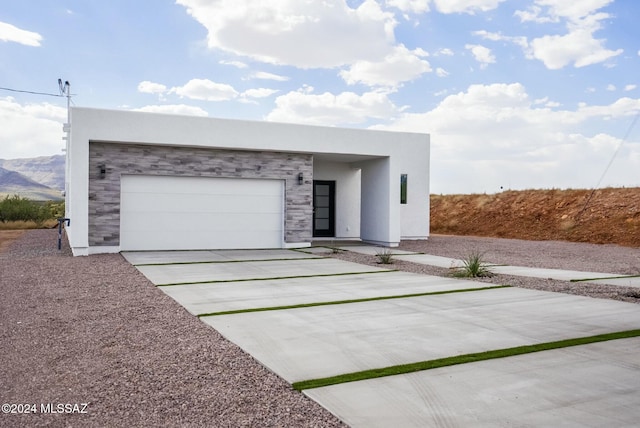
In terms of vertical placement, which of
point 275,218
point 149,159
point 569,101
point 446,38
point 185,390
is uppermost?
point 446,38

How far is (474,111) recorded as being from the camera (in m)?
19.1

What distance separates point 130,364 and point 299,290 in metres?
3.85

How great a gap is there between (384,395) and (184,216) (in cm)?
1159

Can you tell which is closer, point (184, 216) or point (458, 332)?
point (458, 332)

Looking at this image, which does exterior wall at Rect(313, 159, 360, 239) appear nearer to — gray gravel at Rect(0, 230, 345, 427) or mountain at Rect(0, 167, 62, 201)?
gray gravel at Rect(0, 230, 345, 427)

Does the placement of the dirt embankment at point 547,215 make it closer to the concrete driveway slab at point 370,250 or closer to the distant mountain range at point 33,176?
the concrete driveway slab at point 370,250

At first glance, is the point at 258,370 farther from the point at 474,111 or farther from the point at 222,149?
the point at 474,111

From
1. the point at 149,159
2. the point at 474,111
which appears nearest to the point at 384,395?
the point at 149,159

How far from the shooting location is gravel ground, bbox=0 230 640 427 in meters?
3.29

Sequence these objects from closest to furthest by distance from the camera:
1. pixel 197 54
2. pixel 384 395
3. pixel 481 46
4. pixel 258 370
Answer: pixel 384 395, pixel 258 370, pixel 481 46, pixel 197 54

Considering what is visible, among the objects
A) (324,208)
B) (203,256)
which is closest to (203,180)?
(203,256)

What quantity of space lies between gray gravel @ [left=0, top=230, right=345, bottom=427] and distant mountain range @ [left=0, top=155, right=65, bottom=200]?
469 feet

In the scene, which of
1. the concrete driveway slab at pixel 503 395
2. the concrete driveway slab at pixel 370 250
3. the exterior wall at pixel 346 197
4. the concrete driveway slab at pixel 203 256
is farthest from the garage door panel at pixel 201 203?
the concrete driveway slab at pixel 503 395

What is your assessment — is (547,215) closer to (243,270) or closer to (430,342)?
(243,270)
